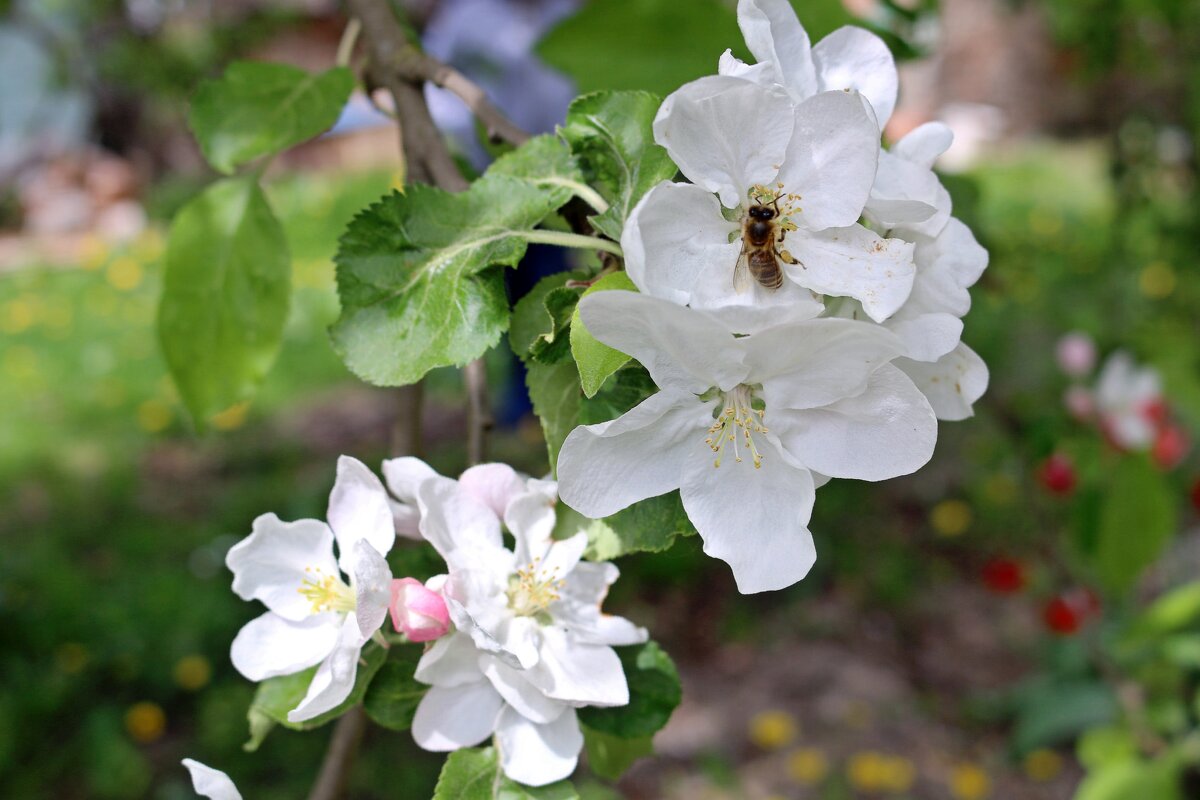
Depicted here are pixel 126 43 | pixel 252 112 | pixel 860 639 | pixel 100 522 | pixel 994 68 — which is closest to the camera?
pixel 252 112

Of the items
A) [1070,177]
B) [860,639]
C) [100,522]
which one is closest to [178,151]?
[100,522]

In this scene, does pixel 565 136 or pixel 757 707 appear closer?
pixel 565 136

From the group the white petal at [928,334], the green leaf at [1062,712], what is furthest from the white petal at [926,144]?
the green leaf at [1062,712]

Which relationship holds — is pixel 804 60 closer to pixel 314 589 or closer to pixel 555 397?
pixel 555 397

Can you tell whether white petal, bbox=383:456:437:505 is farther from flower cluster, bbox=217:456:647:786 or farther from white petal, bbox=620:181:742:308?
white petal, bbox=620:181:742:308

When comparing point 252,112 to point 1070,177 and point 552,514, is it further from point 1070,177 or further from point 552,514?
point 1070,177

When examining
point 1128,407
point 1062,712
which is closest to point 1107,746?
point 1062,712
